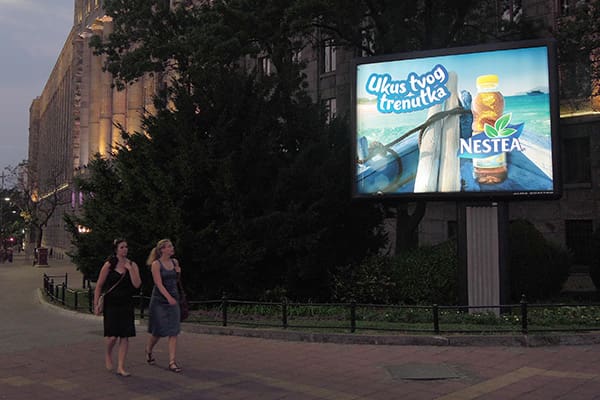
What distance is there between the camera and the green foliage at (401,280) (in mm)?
14438

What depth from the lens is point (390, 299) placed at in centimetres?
1466

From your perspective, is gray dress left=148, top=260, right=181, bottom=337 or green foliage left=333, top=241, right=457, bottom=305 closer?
gray dress left=148, top=260, right=181, bottom=337

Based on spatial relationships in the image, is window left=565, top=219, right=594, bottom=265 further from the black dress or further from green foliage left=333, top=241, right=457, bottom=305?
the black dress

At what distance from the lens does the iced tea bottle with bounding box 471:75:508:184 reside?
12.8m

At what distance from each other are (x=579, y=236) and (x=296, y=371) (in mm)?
21819

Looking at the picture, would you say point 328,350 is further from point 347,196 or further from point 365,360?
point 347,196

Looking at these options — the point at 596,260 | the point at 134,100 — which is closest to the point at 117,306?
the point at 596,260

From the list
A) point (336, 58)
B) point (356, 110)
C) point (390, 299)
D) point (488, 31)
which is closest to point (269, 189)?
point (356, 110)

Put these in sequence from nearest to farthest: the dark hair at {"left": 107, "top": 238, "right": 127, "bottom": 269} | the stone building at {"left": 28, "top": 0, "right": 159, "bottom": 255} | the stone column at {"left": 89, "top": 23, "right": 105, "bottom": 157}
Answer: the dark hair at {"left": 107, "top": 238, "right": 127, "bottom": 269}
the stone building at {"left": 28, "top": 0, "right": 159, "bottom": 255}
the stone column at {"left": 89, "top": 23, "right": 105, "bottom": 157}

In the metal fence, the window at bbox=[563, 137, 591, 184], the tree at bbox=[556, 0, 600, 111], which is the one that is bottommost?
the metal fence

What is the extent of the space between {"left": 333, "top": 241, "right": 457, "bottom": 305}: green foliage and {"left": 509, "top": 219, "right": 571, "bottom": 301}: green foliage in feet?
7.45

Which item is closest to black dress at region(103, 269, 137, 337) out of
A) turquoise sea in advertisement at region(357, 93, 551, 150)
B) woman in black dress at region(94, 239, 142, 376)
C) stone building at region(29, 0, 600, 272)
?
woman in black dress at region(94, 239, 142, 376)

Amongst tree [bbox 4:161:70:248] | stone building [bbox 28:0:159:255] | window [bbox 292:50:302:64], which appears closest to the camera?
window [bbox 292:50:302:64]

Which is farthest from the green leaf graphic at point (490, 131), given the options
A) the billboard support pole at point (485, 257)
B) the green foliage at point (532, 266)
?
the green foliage at point (532, 266)
